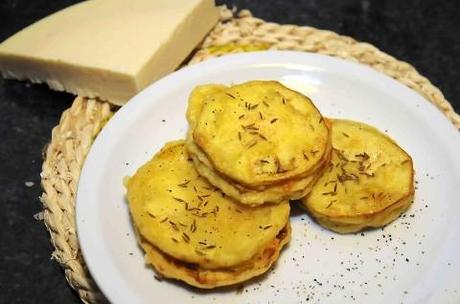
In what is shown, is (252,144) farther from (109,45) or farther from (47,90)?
(47,90)

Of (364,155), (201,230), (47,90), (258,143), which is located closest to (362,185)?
(364,155)

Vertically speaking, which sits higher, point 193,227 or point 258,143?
point 258,143

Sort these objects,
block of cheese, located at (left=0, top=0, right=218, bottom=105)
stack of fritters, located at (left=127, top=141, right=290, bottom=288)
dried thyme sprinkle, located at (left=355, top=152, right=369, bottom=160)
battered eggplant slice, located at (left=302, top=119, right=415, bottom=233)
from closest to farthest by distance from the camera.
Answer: stack of fritters, located at (left=127, top=141, right=290, bottom=288)
battered eggplant slice, located at (left=302, top=119, right=415, bottom=233)
dried thyme sprinkle, located at (left=355, top=152, right=369, bottom=160)
block of cheese, located at (left=0, top=0, right=218, bottom=105)

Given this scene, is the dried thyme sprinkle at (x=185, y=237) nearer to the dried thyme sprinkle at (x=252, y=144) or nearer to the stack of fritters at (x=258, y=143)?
the stack of fritters at (x=258, y=143)

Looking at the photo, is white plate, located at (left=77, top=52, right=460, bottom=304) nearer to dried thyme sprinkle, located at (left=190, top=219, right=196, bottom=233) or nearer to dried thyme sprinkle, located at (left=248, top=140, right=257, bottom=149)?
dried thyme sprinkle, located at (left=190, top=219, right=196, bottom=233)

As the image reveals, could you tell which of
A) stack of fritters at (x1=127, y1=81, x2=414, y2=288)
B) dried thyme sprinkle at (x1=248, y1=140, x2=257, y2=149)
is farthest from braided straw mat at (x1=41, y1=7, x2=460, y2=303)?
dried thyme sprinkle at (x1=248, y1=140, x2=257, y2=149)

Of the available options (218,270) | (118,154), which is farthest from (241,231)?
(118,154)
